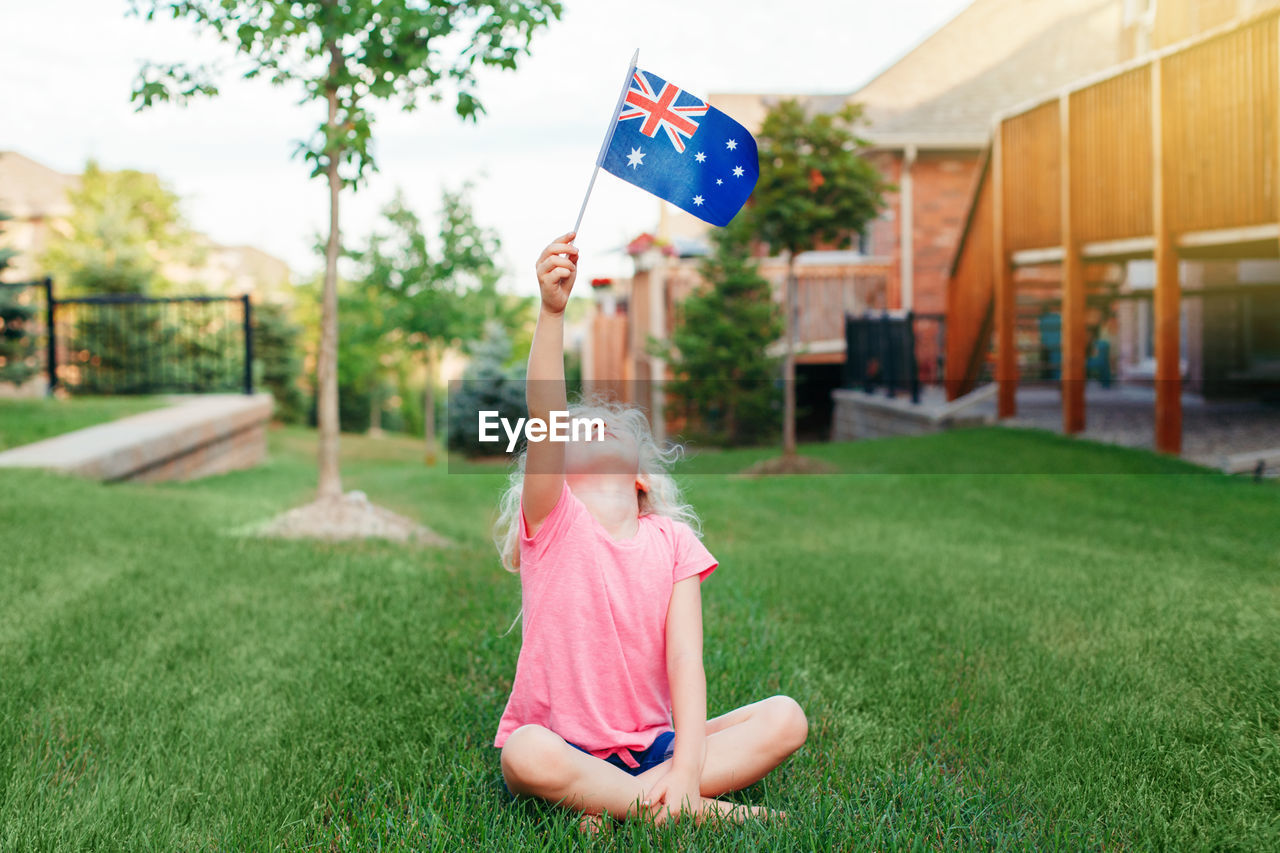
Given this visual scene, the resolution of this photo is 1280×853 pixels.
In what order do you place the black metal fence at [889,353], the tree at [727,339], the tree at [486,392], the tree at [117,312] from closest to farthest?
the black metal fence at [889,353]
the tree at [727,339]
the tree at [117,312]
the tree at [486,392]

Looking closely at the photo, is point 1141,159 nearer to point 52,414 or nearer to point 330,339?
point 330,339

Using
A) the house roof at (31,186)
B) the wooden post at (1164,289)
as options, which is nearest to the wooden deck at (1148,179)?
the wooden post at (1164,289)

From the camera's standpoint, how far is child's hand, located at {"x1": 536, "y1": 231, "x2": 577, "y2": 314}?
1.98 m

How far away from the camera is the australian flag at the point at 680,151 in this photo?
2.43m

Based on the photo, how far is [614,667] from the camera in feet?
7.63

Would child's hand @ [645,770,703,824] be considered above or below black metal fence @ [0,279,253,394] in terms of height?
below

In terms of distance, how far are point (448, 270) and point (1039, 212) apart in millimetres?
9581

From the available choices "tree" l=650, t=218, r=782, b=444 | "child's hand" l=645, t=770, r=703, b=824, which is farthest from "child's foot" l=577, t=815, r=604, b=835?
"tree" l=650, t=218, r=782, b=444

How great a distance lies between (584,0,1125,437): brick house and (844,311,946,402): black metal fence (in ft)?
0.31

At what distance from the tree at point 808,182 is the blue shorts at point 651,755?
8217 millimetres

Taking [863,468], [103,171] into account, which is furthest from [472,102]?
[103,171]

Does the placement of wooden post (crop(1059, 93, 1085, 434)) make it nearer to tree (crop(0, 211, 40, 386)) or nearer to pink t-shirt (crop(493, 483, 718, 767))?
pink t-shirt (crop(493, 483, 718, 767))

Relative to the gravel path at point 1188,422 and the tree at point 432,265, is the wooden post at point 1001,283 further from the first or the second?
the tree at point 432,265

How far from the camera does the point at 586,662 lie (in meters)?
2.32
